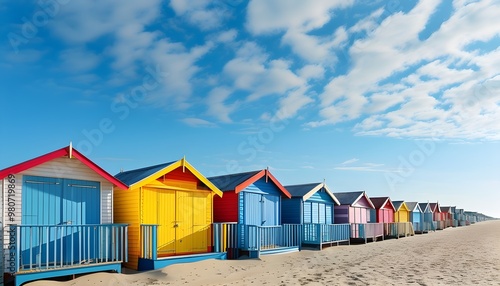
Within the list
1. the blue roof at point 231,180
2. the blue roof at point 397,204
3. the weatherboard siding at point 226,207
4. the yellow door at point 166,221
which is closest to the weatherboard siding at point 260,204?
the weatherboard siding at point 226,207

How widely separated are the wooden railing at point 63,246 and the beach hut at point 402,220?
2392cm

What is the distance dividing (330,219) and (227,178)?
28.2 feet

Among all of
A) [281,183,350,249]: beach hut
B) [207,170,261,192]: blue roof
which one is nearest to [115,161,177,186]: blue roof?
[207,170,261,192]: blue roof

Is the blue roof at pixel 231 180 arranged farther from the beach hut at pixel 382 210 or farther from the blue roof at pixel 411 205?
the blue roof at pixel 411 205

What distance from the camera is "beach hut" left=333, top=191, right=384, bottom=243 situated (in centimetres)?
2592

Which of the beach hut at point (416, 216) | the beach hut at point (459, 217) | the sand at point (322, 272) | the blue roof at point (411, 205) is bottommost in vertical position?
the beach hut at point (459, 217)

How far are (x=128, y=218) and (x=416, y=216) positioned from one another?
4027cm

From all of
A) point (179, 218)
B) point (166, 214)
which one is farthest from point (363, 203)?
point (166, 214)

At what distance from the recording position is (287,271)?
13664 millimetres

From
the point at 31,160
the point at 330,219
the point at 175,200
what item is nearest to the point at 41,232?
the point at 31,160

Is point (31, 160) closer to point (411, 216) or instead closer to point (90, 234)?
point (90, 234)

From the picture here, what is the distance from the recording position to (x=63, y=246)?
12000mm

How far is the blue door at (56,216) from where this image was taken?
11.4 meters

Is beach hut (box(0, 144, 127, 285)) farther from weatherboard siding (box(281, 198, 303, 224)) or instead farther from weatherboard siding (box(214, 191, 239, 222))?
weatherboard siding (box(281, 198, 303, 224))
